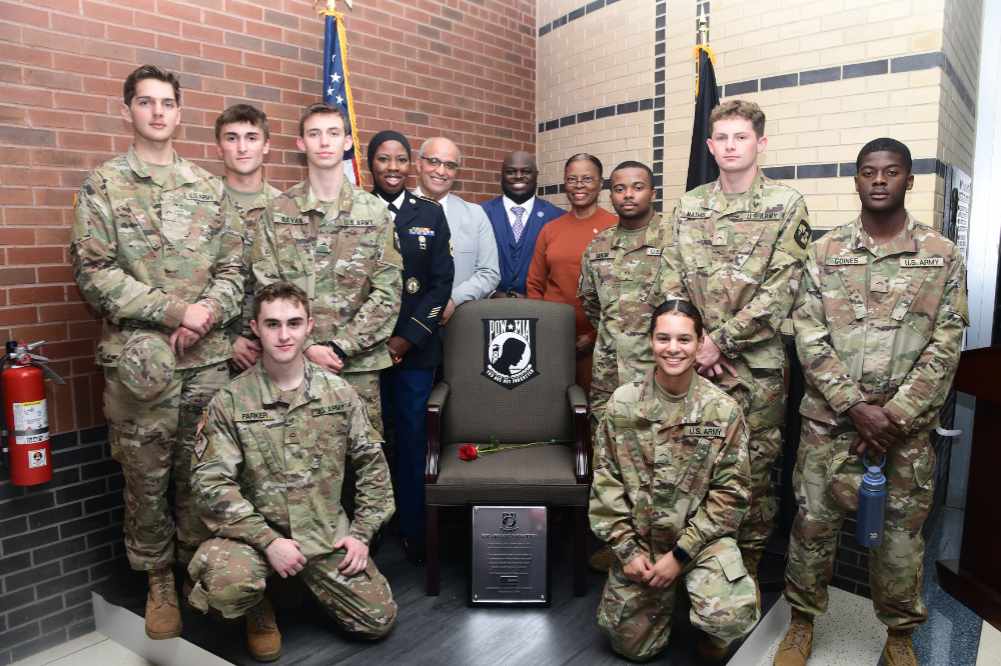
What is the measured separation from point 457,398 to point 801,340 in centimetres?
154

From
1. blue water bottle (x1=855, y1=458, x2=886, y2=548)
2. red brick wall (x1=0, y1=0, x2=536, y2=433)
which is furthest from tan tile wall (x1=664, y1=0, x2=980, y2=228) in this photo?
red brick wall (x1=0, y1=0, x2=536, y2=433)

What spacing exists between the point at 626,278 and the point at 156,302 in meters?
1.88

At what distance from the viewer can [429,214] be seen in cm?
331

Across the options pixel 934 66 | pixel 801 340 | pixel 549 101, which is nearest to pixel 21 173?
pixel 801 340

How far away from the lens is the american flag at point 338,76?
391 cm

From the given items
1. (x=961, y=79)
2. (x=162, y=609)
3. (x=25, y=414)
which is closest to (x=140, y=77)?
(x=25, y=414)

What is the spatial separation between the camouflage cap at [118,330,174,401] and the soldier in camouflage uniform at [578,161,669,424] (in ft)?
5.83

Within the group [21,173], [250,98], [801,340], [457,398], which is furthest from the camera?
[250,98]

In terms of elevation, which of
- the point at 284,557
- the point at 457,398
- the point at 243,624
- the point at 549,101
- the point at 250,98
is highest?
the point at 549,101

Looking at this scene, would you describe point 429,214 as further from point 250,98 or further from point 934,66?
point 934,66

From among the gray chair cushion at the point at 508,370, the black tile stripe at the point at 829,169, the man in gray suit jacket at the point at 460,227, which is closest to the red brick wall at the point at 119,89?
the man in gray suit jacket at the point at 460,227

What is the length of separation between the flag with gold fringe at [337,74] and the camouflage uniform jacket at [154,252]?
3.59 ft

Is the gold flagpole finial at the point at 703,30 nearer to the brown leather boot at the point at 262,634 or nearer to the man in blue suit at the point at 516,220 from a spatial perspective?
the man in blue suit at the point at 516,220

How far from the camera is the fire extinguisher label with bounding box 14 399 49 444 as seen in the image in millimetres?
2822
